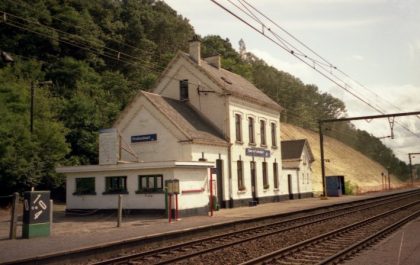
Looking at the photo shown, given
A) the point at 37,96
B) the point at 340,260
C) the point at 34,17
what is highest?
the point at 34,17

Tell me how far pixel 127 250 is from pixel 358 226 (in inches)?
402

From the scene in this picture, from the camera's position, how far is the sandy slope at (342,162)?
8412cm

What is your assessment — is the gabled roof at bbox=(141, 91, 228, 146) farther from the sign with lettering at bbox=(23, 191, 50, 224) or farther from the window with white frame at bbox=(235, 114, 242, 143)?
the sign with lettering at bbox=(23, 191, 50, 224)

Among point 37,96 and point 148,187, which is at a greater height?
point 37,96

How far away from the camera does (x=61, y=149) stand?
3466 cm

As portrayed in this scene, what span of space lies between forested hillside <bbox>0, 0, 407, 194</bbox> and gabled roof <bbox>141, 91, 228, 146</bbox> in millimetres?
4700

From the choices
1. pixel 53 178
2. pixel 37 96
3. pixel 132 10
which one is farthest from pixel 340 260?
pixel 132 10

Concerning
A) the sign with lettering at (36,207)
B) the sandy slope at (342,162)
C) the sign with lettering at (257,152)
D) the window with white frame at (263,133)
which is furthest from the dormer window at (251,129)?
the sandy slope at (342,162)

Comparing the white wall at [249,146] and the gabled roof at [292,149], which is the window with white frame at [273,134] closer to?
the white wall at [249,146]

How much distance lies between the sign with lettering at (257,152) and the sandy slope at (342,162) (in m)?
39.3

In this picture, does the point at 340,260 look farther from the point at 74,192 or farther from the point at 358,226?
the point at 74,192

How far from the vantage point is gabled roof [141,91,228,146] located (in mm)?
27744

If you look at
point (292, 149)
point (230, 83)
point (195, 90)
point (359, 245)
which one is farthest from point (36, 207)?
point (292, 149)

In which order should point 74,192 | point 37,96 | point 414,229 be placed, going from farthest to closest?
point 37,96 → point 74,192 → point 414,229
